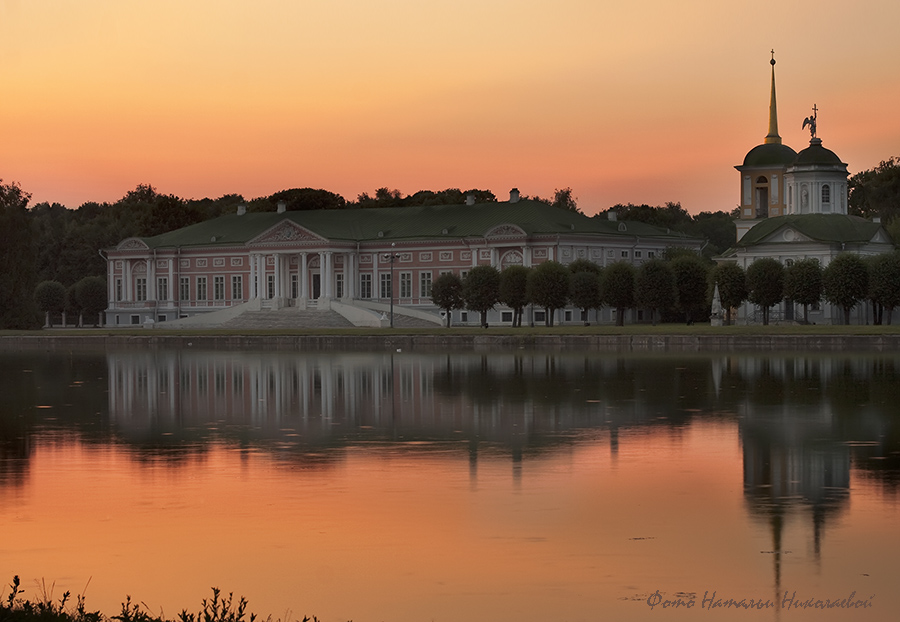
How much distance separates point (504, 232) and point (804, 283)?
26.7 m

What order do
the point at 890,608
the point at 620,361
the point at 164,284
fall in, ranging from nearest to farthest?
the point at 890,608
the point at 620,361
the point at 164,284

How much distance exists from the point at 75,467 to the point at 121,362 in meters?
36.9

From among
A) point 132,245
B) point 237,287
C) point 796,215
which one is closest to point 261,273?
point 237,287

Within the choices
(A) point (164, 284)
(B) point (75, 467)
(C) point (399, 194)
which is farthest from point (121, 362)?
(C) point (399, 194)

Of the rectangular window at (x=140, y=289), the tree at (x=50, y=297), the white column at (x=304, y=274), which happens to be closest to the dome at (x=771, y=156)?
the white column at (x=304, y=274)

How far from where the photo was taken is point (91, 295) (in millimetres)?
117625

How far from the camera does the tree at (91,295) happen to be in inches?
4624

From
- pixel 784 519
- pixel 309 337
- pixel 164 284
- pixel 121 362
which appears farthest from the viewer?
pixel 164 284

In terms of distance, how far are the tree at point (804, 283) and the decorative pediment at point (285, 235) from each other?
1630 inches

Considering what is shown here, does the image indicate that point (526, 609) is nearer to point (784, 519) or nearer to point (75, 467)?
point (784, 519)

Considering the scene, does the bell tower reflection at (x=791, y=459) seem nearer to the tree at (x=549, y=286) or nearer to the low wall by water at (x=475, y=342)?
the low wall by water at (x=475, y=342)

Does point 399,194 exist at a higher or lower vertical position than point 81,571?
higher

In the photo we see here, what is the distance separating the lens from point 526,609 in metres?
11.0

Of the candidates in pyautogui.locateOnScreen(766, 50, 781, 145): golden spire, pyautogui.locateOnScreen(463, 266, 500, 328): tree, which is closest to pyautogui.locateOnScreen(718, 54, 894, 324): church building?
pyautogui.locateOnScreen(766, 50, 781, 145): golden spire
